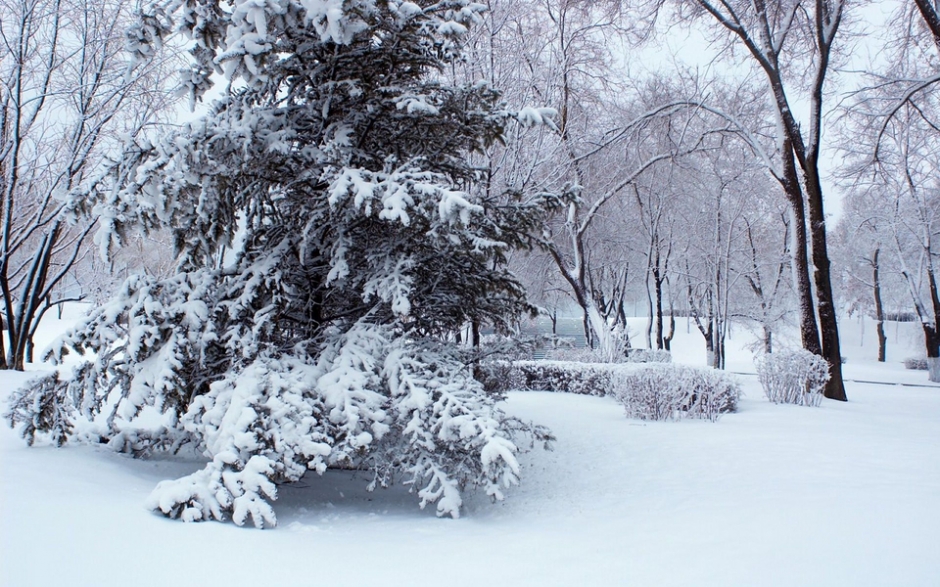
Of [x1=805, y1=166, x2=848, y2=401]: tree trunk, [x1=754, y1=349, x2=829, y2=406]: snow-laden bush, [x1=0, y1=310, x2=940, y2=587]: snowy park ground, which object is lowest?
[x1=0, y1=310, x2=940, y2=587]: snowy park ground

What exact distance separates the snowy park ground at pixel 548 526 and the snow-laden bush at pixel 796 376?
11.3ft

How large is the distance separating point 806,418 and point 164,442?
27.9 ft

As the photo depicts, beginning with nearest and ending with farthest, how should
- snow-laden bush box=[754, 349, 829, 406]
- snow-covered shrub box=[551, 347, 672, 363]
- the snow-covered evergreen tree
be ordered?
the snow-covered evergreen tree < snow-laden bush box=[754, 349, 829, 406] < snow-covered shrub box=[551, 347, 672, 363]

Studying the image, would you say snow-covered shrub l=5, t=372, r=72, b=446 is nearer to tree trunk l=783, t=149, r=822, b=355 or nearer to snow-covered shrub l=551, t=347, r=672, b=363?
tree trunk l=783, t=149, r=822, b=355

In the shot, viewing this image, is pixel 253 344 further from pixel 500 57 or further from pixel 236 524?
pixel 500 57

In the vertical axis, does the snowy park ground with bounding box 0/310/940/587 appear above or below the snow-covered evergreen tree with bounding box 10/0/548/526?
below

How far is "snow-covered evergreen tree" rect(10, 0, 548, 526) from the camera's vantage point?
3977mm

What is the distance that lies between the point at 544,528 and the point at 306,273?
9.75 feet

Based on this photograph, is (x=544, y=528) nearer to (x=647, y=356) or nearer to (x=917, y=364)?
(x=647, y=356)

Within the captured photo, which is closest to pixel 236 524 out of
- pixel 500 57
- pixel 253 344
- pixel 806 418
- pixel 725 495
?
pixel 253 344

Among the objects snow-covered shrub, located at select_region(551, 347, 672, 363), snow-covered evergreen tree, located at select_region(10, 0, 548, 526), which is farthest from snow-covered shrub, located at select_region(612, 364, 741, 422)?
snow-covered shrub, located at select_region(551, 347, 672, 363)

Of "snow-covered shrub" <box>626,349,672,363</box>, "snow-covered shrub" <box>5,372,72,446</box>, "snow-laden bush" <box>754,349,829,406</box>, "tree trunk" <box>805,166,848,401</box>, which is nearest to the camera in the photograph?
"snow-covered shrub" <box>5,372,72,446</box>

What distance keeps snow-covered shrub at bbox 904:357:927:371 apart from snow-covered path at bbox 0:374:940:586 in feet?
84.8

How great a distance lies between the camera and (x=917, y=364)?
2708 centimetres
